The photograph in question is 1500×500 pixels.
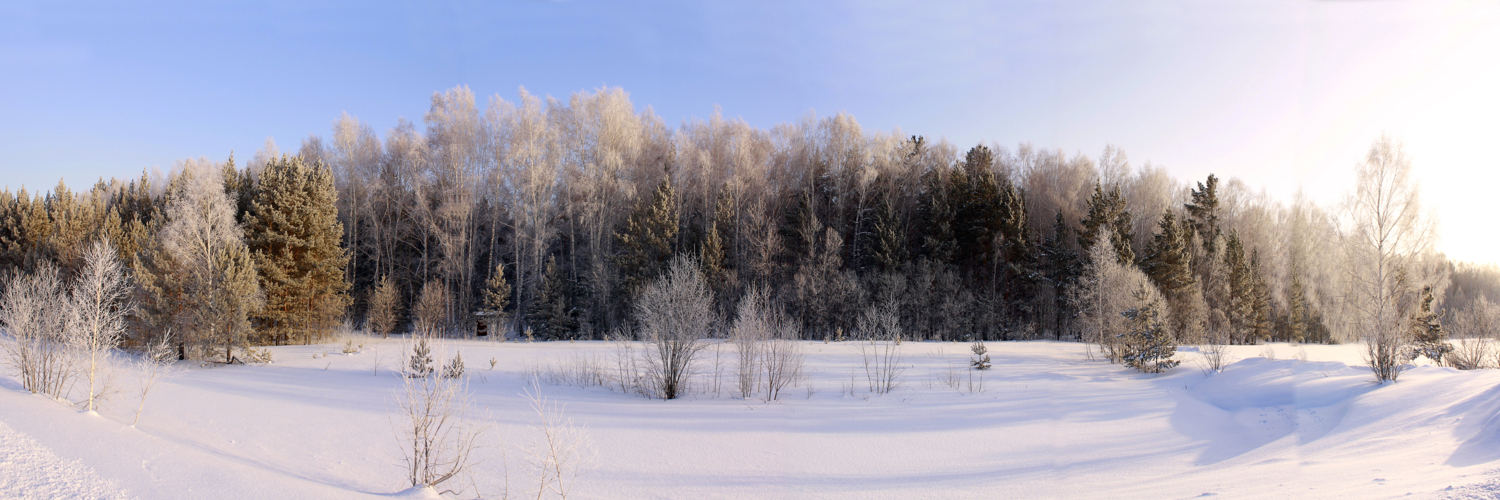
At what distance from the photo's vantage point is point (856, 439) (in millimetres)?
9859

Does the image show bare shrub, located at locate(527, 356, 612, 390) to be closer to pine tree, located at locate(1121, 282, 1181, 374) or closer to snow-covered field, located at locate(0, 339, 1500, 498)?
snow-covered field, located at locate(0, 339, 1500, 498)

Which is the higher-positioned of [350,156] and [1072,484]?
[350,156]

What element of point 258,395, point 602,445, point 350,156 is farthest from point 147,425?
point 350,156

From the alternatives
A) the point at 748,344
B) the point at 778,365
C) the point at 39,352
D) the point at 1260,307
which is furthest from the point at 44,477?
the point at 1260,307

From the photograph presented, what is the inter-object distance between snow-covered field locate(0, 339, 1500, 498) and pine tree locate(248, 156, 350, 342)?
1156 centimetres

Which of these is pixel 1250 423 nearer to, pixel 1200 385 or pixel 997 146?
pixel 1200 385

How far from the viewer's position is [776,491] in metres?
7.30

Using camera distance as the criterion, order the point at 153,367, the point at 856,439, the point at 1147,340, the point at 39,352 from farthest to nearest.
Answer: the point at 1147,340 < the point at 153,367 < the point at 39,352 < the point at 856,439

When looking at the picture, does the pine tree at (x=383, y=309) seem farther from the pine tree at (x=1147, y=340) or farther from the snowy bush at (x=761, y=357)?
the pine tree at (x=1147, y=340)

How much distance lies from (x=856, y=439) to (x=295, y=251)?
27.9m

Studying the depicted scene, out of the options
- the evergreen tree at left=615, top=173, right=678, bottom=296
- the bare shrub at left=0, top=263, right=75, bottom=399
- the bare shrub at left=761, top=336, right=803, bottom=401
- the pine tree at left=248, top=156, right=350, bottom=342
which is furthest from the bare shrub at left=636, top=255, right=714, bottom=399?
the pine tree at left=248, top=156, right=350, bottom=342

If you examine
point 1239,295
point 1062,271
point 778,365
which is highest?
point 1062,271

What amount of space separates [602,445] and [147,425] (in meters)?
6.60

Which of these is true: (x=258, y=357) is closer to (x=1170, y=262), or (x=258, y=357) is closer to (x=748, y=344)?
(x=748, y=344)
